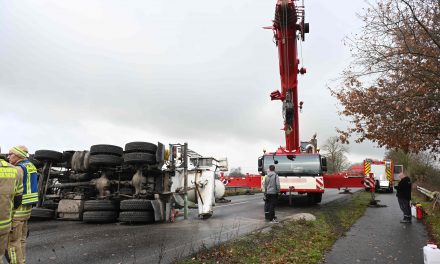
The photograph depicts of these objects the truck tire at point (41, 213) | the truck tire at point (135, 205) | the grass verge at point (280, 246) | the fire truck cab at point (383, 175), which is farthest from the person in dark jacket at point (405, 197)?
the fire truck cab at point (383, 175)

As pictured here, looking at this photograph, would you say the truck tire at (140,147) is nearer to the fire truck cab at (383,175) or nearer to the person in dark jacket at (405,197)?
the person in dark jacket at (405,197)

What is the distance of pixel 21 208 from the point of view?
5.30m

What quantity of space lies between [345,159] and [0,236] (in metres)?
85.7

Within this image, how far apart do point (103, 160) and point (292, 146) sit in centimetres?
838

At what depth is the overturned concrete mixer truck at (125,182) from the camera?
10.2 metres

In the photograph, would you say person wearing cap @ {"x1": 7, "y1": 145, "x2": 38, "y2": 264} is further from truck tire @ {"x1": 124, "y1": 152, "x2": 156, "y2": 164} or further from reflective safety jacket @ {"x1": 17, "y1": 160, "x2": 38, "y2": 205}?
truck tire @ {"x1": 124, "y1": 152, "x2": 156, "y2": 164}

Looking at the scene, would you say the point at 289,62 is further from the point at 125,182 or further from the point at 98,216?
the point at 98,216

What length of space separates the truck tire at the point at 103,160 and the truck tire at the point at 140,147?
1.50 ft

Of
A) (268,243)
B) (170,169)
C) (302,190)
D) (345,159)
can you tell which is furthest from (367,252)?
(345,159)

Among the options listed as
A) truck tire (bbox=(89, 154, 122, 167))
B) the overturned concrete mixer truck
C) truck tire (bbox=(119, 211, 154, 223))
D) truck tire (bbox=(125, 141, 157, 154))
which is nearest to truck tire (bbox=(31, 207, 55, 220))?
the overturned concrete mixer truck

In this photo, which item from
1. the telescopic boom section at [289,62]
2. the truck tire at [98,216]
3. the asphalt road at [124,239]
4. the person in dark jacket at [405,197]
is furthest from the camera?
the telescopic boom section at [289,62]

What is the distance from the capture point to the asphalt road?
627cm

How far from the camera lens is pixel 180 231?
29.7ft

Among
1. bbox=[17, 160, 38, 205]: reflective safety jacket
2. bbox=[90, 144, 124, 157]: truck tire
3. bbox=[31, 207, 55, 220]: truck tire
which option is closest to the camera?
bbox=[17, 160, 38, 205]: reflective safety jacket
